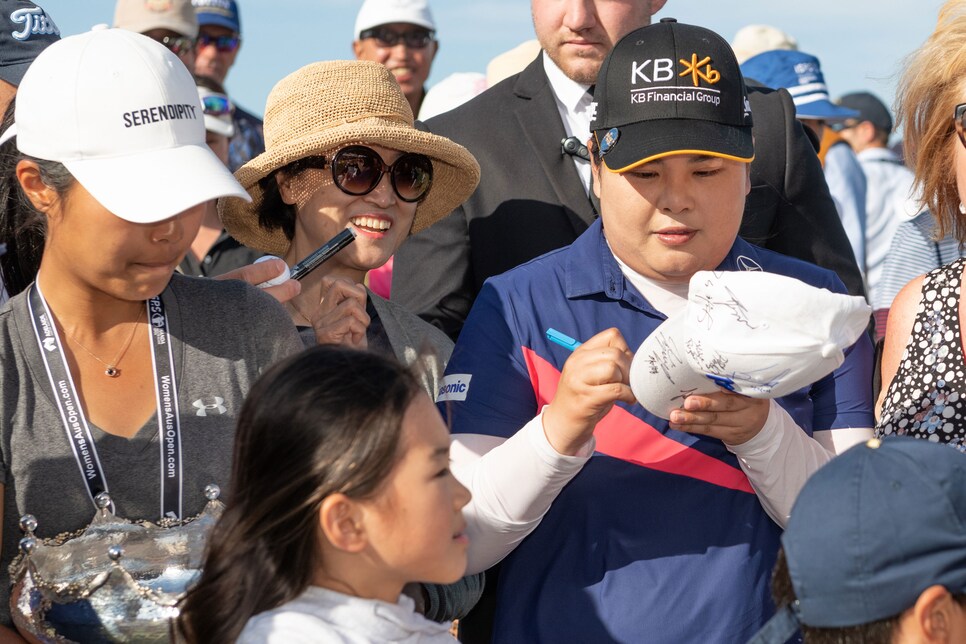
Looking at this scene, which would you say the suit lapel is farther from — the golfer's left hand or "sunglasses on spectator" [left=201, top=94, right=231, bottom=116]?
"sunglasses on spectator" [left=201, top=94, right=231, bottom=116]

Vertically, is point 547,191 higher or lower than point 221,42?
lower

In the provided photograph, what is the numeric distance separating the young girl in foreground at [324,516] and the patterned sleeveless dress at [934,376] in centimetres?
126

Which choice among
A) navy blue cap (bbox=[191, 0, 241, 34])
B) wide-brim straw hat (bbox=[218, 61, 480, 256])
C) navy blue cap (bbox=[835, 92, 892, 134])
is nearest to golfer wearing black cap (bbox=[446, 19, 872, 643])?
wide-brim straw hat (bbox=[218, 61, 480, 256])

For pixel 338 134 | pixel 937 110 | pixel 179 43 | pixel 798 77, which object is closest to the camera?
pixel 937 110

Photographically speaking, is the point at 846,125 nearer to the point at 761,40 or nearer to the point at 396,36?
the point at 761,40

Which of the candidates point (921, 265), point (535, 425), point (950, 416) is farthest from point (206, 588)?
point (921, 265)

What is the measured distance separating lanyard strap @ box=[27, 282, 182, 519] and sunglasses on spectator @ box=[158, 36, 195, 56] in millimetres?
4532

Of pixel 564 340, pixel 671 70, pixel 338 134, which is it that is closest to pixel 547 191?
pixel 338 134

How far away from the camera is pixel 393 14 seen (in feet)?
26.8

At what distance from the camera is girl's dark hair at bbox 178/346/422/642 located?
2439mm

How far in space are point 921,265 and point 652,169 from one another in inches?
118

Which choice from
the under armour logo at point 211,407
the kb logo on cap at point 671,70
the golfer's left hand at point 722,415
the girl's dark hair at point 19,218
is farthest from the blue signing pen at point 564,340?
the girl's dark hair at point 19,218

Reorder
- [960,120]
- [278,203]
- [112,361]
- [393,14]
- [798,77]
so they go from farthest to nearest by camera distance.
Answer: [393,14] → [798,77] → [278,203] → [960,120] → [112,361]

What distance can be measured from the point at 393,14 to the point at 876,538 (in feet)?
21.3
